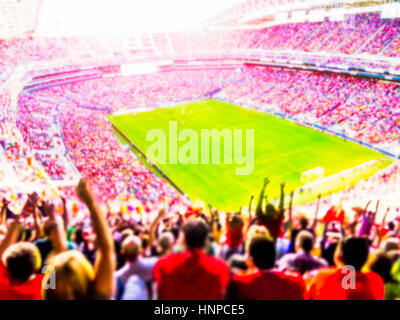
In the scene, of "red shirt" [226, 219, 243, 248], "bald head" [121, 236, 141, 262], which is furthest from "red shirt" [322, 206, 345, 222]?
"bald head" [121, 236, 141, 262]

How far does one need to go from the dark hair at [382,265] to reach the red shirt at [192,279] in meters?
1.71

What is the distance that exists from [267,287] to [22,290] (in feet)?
6.86

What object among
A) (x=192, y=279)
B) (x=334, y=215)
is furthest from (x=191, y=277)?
(x=334, y=215)

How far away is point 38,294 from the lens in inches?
110

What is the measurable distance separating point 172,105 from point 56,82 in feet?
49.5

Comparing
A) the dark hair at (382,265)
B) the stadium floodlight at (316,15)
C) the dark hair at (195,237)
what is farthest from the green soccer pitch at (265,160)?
the stadium floodlight at (316,15)

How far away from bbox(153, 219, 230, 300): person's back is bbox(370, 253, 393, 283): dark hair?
1712mm

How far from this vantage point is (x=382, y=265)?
340cm

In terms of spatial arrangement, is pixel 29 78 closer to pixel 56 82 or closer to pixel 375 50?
pixel 56 82

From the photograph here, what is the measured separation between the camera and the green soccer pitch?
20219mm

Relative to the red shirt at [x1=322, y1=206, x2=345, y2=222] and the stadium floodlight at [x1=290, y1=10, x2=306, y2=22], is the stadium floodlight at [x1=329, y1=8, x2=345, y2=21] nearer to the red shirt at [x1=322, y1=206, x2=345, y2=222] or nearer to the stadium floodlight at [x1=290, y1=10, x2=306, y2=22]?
the stadium floodlight at [x1=290, y1=10, x2=306, y2=22]

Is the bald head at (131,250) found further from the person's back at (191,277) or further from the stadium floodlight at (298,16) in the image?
the stadium floodlight at (298,16)

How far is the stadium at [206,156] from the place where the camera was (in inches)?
115

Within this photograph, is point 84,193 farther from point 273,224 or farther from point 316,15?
point 316,15
